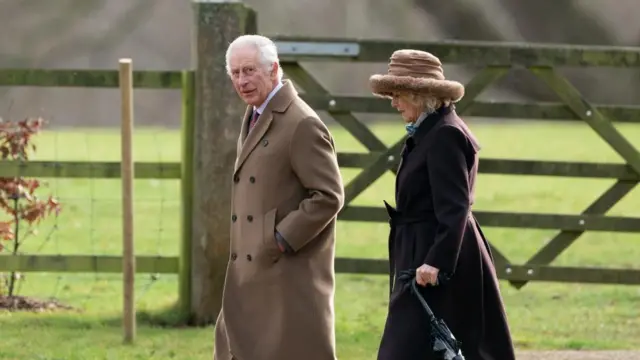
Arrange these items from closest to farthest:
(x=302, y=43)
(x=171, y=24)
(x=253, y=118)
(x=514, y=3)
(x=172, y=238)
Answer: (x=253, y=118), (x=302, y=43), (x=172, y=238), (x=171, y=24), (x=514, y=3)

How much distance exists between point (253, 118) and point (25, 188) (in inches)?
151

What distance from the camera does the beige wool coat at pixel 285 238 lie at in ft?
18.2

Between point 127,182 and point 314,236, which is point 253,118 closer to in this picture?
point 314,236

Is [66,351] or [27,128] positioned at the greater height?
[27,128]

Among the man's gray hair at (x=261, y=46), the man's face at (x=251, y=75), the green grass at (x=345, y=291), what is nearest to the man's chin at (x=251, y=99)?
the man's face at (x=251, y=75)

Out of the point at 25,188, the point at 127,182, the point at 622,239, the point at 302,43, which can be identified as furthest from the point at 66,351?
the point at 622,239

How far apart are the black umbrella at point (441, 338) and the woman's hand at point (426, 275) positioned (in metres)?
0.03

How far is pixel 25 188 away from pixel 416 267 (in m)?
4.45

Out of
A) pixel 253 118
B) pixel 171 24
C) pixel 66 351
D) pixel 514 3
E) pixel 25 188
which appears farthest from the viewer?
pixel 514 3

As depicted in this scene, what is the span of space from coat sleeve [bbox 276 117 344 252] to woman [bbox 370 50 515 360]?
0.27m

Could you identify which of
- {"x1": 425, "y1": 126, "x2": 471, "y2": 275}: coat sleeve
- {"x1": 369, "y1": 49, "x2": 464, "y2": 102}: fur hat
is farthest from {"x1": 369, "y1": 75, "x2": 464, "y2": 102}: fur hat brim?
{"x1": 425, "y1": 126, "x2": 471, "y2": 275}: coat sleeve

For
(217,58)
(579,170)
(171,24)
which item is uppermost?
(217,58)

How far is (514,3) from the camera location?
125 ft

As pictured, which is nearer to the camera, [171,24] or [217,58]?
[217,58]
